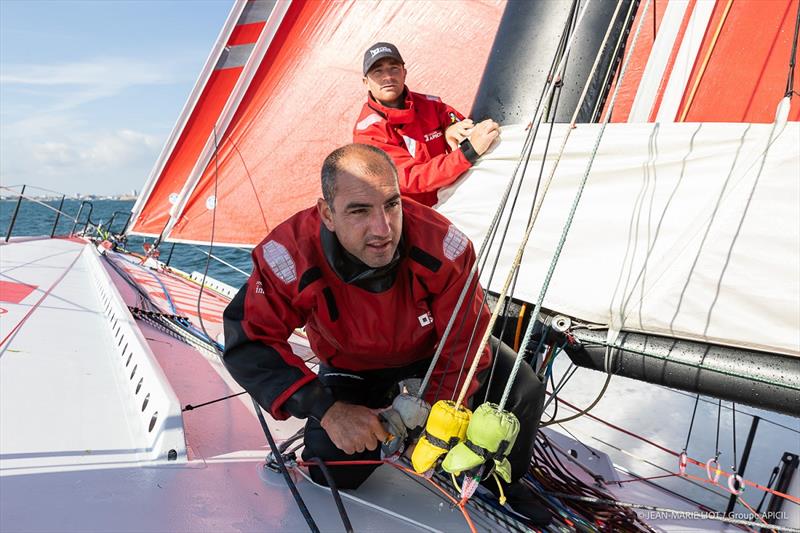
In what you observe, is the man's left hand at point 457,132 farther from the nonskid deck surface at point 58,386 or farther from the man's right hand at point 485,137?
the nonskid deck surface at point 58,386

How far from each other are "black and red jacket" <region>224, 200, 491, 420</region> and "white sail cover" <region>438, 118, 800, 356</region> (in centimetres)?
47

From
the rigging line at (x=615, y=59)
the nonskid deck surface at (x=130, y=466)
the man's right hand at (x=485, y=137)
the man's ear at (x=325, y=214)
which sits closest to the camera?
the nonskid deck surface at (x=130, y=466)

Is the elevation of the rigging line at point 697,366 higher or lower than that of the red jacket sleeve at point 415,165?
lower

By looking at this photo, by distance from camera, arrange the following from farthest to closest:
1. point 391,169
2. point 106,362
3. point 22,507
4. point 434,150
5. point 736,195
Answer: point 434,150, point 106,362, point 736,195, point 391,169, point 22,507

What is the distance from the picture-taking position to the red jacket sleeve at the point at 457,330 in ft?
5.52

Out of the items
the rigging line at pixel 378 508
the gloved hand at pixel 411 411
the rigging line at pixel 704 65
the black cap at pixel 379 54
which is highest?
the rigging line at pixel 704 65

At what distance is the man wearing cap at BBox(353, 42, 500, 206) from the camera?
231 cm

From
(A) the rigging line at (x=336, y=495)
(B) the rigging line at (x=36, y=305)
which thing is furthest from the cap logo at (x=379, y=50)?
(B) the rigging line at (x=36, y=305)

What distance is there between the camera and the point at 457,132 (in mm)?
2438

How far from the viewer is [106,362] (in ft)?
7.63

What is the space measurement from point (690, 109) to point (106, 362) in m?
2.62

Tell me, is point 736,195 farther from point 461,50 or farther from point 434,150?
point 461,50

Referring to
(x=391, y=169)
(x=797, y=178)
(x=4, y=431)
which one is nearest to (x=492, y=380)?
(x=391, y=169)

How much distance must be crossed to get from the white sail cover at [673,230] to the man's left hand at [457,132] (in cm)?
22
